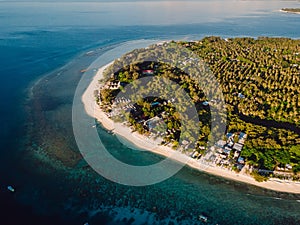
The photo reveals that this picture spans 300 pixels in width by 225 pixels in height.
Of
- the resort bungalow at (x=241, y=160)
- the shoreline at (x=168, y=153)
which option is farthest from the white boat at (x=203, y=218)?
the resort bungalow at (x=241, y=160)

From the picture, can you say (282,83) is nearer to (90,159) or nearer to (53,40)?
(90,159)

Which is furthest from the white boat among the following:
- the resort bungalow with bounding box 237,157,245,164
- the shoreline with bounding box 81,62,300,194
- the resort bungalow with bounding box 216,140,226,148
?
the resort bungalow with bounding box 216,140,226,148

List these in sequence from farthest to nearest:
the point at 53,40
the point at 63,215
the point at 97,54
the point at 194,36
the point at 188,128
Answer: the point at 194,36, the point at 53,40, the point at 97,54, the point at 188,128, the point at 63,215

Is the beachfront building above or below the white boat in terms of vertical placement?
above

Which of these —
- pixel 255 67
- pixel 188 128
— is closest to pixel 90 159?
pixel 188 128

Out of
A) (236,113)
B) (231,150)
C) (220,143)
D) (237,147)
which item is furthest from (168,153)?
(236,113)

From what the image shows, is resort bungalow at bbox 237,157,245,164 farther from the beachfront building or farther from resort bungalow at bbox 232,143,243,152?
resort bungalow at bbox 232,143,243,152
